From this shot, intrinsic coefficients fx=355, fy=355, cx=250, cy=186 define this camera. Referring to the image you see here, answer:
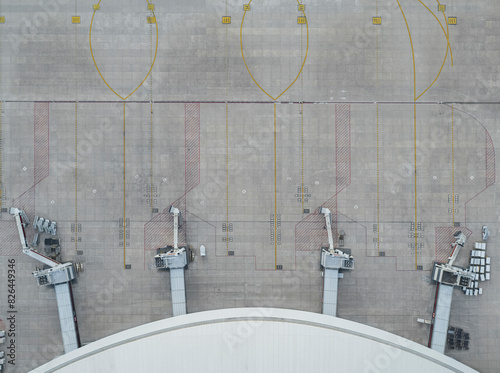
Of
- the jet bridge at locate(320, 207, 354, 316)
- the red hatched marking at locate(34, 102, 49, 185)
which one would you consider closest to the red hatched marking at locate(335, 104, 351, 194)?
the jet bridge at locate(320, 207, 354, 316)

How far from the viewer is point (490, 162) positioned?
24203mm

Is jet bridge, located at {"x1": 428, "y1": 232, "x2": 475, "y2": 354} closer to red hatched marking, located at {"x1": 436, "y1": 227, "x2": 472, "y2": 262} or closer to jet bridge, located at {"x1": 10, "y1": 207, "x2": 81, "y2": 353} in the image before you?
red hatched marking, located at {"x1": 436, "y1": 227, "x2": 472, "y2": 262}

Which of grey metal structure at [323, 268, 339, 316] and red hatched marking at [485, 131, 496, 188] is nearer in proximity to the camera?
grey metal structure at [323, 268, 339, 316]

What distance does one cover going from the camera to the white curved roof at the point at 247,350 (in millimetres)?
20375

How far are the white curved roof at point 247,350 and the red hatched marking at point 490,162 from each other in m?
12.5

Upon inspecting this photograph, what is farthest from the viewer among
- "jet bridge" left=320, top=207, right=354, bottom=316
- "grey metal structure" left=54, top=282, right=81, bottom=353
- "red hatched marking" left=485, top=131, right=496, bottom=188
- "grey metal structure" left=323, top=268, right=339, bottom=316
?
"red hatched marking" left=485, top=131, right=496, bottom=188

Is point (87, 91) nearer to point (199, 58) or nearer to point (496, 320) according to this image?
point (199, 58)

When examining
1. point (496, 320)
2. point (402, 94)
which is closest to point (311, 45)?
point (402, 94)

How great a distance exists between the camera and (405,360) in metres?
20.7

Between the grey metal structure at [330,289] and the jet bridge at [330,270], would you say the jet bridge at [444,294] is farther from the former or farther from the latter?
the grey metal structure at [330,289]

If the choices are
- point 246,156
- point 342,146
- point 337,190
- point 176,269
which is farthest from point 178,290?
point 342,146

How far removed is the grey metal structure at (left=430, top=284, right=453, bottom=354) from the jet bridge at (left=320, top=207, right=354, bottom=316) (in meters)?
6.39

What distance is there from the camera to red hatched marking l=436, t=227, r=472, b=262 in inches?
948

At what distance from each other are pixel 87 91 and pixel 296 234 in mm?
17240
